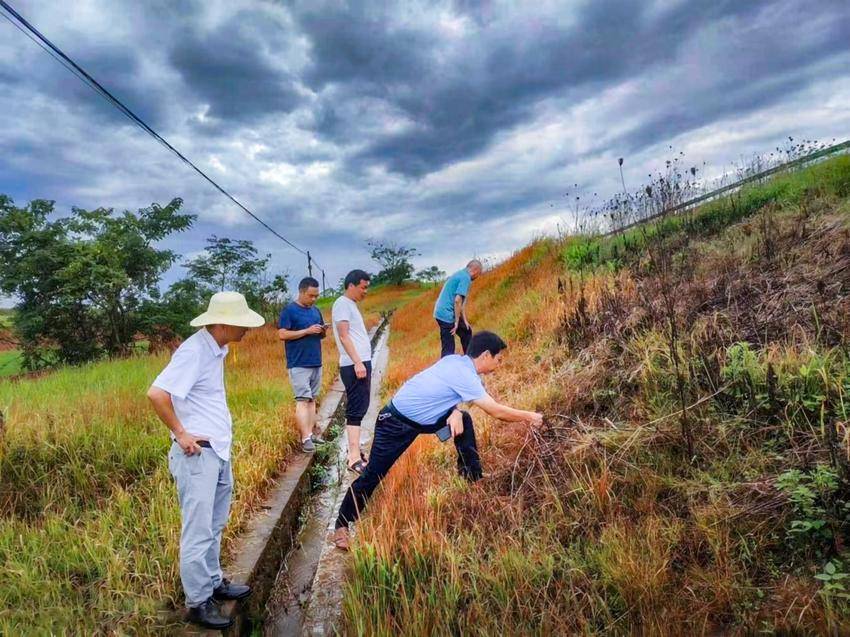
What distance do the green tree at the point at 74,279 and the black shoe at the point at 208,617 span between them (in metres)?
10.2

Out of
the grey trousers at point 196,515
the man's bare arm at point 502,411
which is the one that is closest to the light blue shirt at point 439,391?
the man's bare arm at point 502,411

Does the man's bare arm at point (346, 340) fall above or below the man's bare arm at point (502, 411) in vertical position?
above

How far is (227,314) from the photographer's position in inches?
103

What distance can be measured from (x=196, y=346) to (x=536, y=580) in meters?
2.19

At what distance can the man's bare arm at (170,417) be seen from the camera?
2322 millimetres

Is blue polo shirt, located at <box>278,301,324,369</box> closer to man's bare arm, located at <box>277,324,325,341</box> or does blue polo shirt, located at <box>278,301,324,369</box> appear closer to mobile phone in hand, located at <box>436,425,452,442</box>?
man's bare arm, located at <box>277,324,325,341</box>

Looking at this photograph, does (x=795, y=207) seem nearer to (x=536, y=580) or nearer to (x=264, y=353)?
(x=536, y=580)

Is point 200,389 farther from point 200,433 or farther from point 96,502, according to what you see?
point 96,502

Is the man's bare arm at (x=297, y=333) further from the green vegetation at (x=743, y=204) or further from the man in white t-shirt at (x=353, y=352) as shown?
the green vegetation at (x=743, y=204)

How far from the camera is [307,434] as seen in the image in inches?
212

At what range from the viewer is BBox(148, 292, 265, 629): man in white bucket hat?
242 centimetres

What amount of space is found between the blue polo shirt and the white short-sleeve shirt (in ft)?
7.97

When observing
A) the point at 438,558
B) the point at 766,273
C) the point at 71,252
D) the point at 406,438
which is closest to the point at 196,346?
the point at 406,438

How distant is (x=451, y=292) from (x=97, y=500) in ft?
15.8
